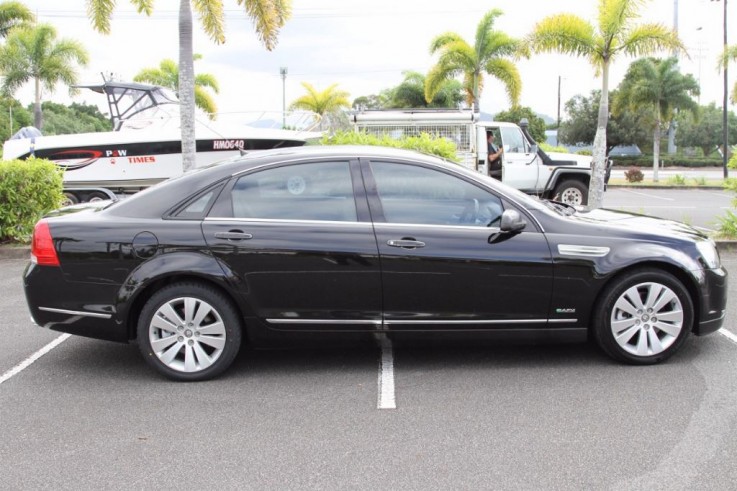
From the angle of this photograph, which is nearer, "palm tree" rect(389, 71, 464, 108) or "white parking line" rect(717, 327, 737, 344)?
"white parking line" rect(717, 327, 737, 344)

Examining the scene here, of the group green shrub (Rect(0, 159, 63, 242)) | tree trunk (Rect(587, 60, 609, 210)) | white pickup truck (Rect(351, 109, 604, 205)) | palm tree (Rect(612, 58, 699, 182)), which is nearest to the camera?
green shrub (Rect(0, 159, 63, 242))

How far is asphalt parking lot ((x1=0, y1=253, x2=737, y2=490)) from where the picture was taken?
335 cm

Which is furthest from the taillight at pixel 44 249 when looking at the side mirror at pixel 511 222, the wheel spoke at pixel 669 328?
the wheel spoke at pixel 669 328

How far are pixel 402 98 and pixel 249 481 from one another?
4217 cm

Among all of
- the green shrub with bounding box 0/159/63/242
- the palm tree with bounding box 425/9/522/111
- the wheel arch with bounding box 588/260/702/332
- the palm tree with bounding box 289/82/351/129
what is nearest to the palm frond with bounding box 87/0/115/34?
the green shrub with bounding box 0/159/63/242

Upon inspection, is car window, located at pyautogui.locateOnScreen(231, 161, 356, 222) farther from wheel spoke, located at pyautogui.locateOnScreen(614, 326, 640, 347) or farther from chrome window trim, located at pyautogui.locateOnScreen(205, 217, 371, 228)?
wheel spoke, located at pyautogui.locateOnScreen(614, 326, 640, 347)

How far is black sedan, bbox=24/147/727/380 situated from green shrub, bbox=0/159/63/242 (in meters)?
5.41

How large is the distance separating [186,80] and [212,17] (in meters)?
1.85

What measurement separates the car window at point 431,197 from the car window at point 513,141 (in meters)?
10.4

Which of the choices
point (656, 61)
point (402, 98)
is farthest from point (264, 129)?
point (402, 98)

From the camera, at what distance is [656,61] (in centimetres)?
3080

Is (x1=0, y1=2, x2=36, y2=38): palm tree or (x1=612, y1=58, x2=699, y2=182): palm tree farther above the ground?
(x1=0, y1=2, x2=36, y2=38): palm tree

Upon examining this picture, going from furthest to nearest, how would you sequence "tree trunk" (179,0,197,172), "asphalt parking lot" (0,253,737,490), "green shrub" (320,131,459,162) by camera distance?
"tree trunk" (179,0,197,172) < "green shrub" (320,131,459,162) < "asphalt parking lot" (0,253,737,490)

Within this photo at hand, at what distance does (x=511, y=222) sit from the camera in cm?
454
